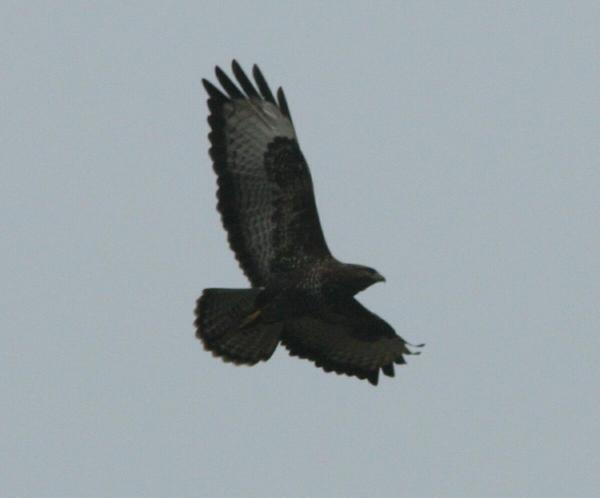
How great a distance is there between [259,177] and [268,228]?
465mm

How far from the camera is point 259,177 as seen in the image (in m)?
14.3

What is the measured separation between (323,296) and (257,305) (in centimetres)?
65

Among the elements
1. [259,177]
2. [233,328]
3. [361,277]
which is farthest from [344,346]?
[259,177]

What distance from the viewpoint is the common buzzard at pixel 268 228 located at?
14.1 meters

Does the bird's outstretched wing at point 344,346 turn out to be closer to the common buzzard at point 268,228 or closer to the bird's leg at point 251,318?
the common buzzard at point 268,228

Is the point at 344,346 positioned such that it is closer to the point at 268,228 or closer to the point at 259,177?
the point at 268,228

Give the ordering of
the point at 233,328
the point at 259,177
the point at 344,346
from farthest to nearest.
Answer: the point at 344,346 → the point at 233,328 → the point at 259,177

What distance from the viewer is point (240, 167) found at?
1435cm

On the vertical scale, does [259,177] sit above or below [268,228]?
above

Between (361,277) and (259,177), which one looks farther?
(259,177)

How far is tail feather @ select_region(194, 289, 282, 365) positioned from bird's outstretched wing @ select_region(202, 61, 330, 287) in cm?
34

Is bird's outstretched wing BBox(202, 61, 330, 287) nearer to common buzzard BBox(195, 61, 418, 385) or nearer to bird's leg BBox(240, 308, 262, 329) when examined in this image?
common buzzard BBox(195, 61, 418, 385)

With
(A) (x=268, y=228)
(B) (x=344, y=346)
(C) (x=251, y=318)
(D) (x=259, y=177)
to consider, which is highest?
(D) (x=259, y=177)

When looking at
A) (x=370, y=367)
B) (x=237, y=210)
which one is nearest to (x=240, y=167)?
(x=237, y=210)
